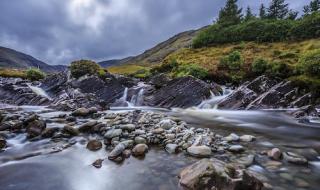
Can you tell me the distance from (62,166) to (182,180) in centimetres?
357

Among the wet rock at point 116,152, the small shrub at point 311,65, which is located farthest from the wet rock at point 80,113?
the small shrub at point 311,65

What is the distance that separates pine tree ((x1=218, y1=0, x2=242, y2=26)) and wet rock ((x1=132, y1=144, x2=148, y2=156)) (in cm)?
6625

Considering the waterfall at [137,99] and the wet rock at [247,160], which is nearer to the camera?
the wet rock at [247,160]

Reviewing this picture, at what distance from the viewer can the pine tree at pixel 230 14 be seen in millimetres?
69469

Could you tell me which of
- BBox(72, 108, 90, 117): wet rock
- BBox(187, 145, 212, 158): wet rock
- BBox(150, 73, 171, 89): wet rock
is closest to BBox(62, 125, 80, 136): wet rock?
BBox(72, 108, 90, 117): wet rock

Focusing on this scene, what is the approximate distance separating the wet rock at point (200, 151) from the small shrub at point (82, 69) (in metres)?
20.6

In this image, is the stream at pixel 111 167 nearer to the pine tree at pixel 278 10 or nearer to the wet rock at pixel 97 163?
the wet rock at pixel 97 163

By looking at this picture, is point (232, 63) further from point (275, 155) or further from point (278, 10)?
point (278, 10)

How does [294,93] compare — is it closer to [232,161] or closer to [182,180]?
[232,161]

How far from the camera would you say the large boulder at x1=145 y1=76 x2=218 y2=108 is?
21.0 meters

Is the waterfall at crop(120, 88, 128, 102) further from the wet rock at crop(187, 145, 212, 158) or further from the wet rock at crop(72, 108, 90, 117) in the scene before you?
the wet rock at crop(187, 145, 212, 158)

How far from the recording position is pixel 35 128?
984cm

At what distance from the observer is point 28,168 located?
21.8 feet

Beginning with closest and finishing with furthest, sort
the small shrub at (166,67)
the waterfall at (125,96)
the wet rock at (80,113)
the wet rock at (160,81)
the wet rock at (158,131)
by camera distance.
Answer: the wet rock at (158,131)
the wet rock at (80,113)
the waterfall at (125,96)
the wet rock at (160,81)
the small shrub at (166,67)
